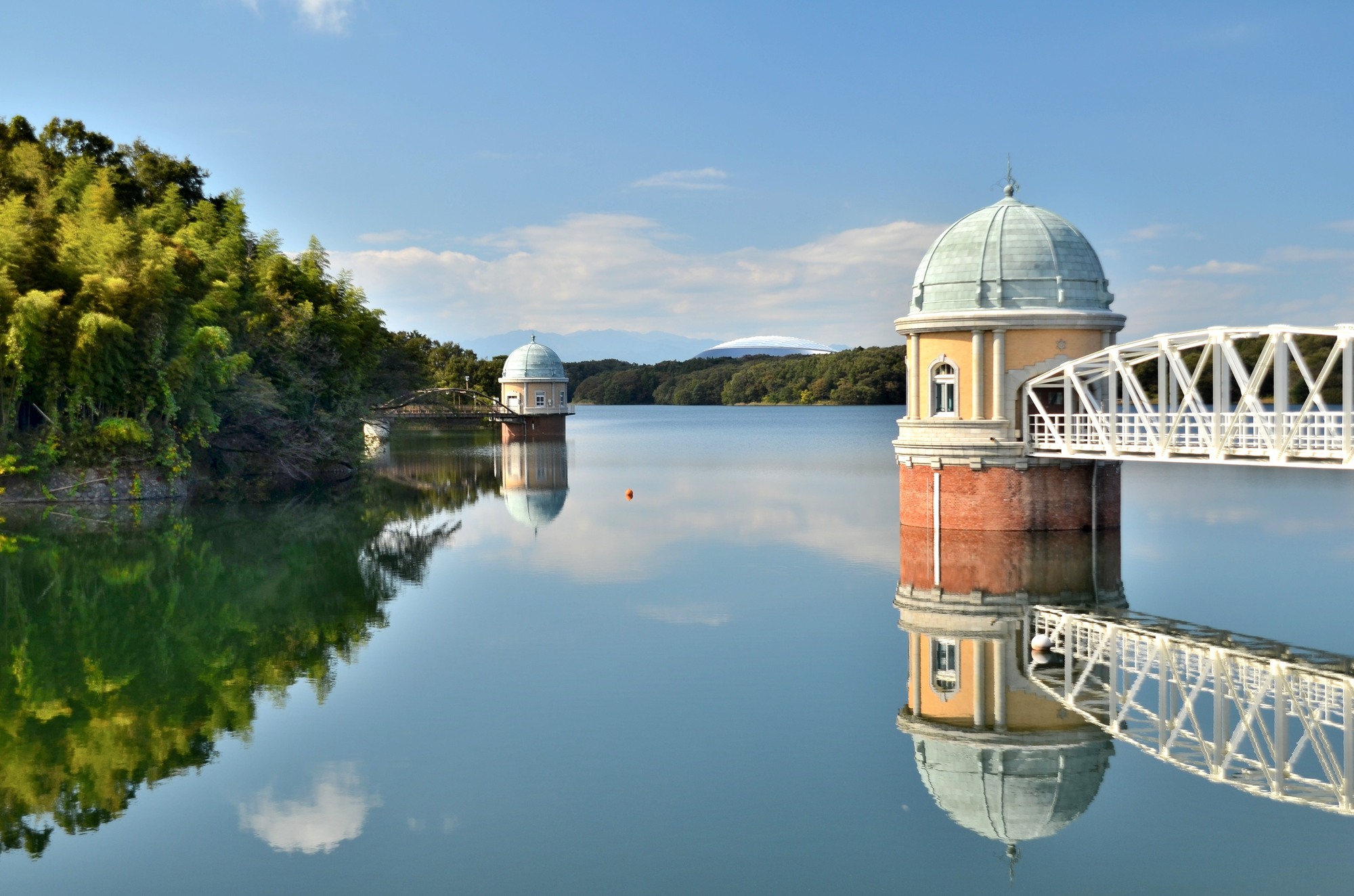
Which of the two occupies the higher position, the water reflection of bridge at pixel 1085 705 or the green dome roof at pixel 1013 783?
the water reflection of bridge at pixel 1085 705

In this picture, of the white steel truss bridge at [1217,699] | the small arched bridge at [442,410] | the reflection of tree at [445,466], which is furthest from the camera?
the small arched bridge at [442,410]

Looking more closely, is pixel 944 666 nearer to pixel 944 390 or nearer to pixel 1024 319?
pixel 944 390

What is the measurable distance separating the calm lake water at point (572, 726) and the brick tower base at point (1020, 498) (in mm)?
1157

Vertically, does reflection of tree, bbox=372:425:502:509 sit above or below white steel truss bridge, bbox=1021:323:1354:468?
below

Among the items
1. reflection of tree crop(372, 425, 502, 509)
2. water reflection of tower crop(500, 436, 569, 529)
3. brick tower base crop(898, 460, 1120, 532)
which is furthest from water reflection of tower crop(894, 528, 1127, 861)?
reflection of tree crop(372, 425, 502, 509)

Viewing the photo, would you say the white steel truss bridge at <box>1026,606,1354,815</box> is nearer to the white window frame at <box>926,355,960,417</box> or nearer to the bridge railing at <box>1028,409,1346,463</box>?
the bridge railing at <box>1028,409,1346,463</box>

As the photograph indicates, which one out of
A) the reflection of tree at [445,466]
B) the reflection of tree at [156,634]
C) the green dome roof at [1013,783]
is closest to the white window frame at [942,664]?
the green dome roof at [1013,783]

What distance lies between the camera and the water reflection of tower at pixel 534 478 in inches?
1537

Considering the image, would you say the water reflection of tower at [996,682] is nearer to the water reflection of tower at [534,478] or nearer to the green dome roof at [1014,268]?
the green dome roof at [1014,268]

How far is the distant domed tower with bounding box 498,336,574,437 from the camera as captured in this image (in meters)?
83.2

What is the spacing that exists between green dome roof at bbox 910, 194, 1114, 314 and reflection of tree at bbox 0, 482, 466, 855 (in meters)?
14.2

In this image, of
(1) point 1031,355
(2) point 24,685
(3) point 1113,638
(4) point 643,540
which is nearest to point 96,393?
(4) point 643,540

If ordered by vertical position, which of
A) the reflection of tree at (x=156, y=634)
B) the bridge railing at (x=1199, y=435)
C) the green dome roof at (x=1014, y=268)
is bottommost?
the reflection of tree at (x=156, y=634)

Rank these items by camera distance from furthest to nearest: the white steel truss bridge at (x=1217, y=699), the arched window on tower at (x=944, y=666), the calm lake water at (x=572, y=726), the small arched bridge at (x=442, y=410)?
the small arched bridge at (x=442, y=410)
the arched window on tower at (x=944, y=666)
the white steel truss bridge at (x=1217, y=699)
the calm lake water at (x=572, y=726)
